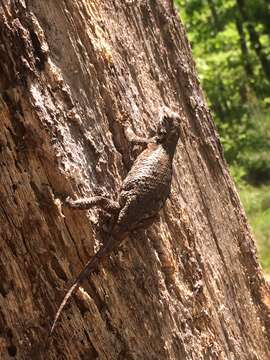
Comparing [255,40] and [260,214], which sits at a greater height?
[255,40]

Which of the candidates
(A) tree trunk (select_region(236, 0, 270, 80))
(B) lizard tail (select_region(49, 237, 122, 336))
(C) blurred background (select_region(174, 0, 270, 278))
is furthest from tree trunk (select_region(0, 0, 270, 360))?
(A) tree trunk (select_region(236, 0, 270, 80))

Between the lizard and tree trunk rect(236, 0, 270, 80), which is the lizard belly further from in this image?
tree trunk rect(236, 0, 270, 80)

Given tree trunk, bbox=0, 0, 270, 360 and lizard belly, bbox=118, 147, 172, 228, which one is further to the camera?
lizard belly, bbox=118, 147, 172, 228

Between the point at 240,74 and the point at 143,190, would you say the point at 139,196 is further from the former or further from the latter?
the point at 240,74

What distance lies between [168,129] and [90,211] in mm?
781

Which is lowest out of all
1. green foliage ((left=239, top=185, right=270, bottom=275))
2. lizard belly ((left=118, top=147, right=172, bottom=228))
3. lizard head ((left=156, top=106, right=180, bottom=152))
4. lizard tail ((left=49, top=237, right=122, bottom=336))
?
green foliage ((left=239, top=185, right=270, bottom=275))

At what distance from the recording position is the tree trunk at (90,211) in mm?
2742

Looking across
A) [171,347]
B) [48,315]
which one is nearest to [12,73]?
[48,315]

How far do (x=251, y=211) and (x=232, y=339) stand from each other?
8.23 m

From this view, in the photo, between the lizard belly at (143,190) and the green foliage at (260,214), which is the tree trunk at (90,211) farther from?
the green foliage at (260,214)

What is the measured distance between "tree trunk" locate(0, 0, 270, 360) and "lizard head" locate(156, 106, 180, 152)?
88mm

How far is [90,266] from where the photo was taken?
2807 mm

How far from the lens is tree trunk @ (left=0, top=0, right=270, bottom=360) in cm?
274

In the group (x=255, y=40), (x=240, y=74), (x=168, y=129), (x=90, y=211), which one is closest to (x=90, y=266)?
(x=90, y=211)
